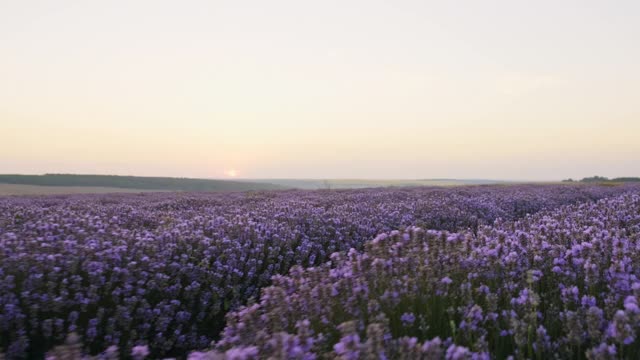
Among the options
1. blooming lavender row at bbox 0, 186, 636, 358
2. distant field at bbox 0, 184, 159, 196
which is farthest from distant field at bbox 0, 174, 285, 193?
Result: blooming lavender row at bbox 0, 186, 636, 358

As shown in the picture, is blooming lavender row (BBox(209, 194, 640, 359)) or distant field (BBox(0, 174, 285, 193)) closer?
blooming lavender row (BBox(209, 194, 640, 359))

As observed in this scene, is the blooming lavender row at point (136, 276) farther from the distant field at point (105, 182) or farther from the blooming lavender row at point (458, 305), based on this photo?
the distant field at point (105, 182)

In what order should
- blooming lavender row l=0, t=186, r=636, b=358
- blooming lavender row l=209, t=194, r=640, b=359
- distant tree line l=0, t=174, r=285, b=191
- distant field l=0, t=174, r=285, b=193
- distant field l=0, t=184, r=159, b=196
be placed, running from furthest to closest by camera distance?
distant tree line l=0, t=174, r=285, b=191 < distant field l=0, t=174, r=285, b=193 < distant field l=0, t=184, r=159, b=196 < blooming lavender row l=0, t=186, r=636, b=358 < blooming lavender row l=209, t=194, r=640, b=359

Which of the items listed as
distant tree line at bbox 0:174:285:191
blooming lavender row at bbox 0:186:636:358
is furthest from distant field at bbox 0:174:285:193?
blooming lavender row at bbox 0:186:636:358

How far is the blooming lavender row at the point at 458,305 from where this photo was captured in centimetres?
186

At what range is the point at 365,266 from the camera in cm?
321

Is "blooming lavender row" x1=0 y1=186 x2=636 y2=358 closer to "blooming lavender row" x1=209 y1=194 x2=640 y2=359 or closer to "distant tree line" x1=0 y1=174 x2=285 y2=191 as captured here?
"blooming lavender row" x1=209 y1=194 x2=640 y2=359

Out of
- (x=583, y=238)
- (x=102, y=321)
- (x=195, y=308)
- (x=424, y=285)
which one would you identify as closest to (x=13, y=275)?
(x=102, y=321)

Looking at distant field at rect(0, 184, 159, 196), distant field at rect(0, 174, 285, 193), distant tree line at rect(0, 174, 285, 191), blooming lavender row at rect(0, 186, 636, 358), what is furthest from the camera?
distant tree line at rect(0, 174, 285, 191)

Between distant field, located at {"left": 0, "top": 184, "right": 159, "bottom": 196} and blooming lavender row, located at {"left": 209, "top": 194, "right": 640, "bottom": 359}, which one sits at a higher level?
blooming lavender row, located at {"left": 209, "top": 194, "right": 640, "bottom": 359}

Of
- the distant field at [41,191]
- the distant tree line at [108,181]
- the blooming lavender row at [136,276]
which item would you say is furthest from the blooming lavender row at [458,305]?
the distant tree line at [108,181]

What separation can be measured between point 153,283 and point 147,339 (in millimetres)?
384

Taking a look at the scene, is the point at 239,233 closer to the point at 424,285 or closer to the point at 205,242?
the point at 205,242

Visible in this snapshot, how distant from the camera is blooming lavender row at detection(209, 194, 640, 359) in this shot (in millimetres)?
1864
